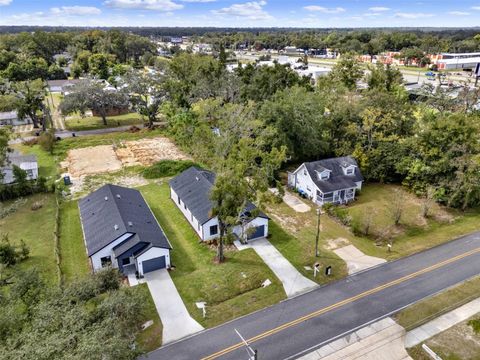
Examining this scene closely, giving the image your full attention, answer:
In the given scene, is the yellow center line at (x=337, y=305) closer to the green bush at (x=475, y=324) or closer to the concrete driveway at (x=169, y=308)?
the concrete driveway at (x=169, y=308)

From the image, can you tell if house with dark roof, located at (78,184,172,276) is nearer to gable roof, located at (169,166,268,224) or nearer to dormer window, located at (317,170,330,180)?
gable roof, located at (169,166,268,224)

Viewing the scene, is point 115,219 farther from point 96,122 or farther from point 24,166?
point 96,122

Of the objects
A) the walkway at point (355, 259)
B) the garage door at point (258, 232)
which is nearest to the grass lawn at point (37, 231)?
→ the garage door at point (258, 232)

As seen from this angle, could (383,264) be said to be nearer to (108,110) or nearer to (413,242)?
(413,242)

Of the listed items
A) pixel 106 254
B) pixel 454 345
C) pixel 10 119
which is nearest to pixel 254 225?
pixel 106 254

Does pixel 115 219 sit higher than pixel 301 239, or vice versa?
pixel 115 219
